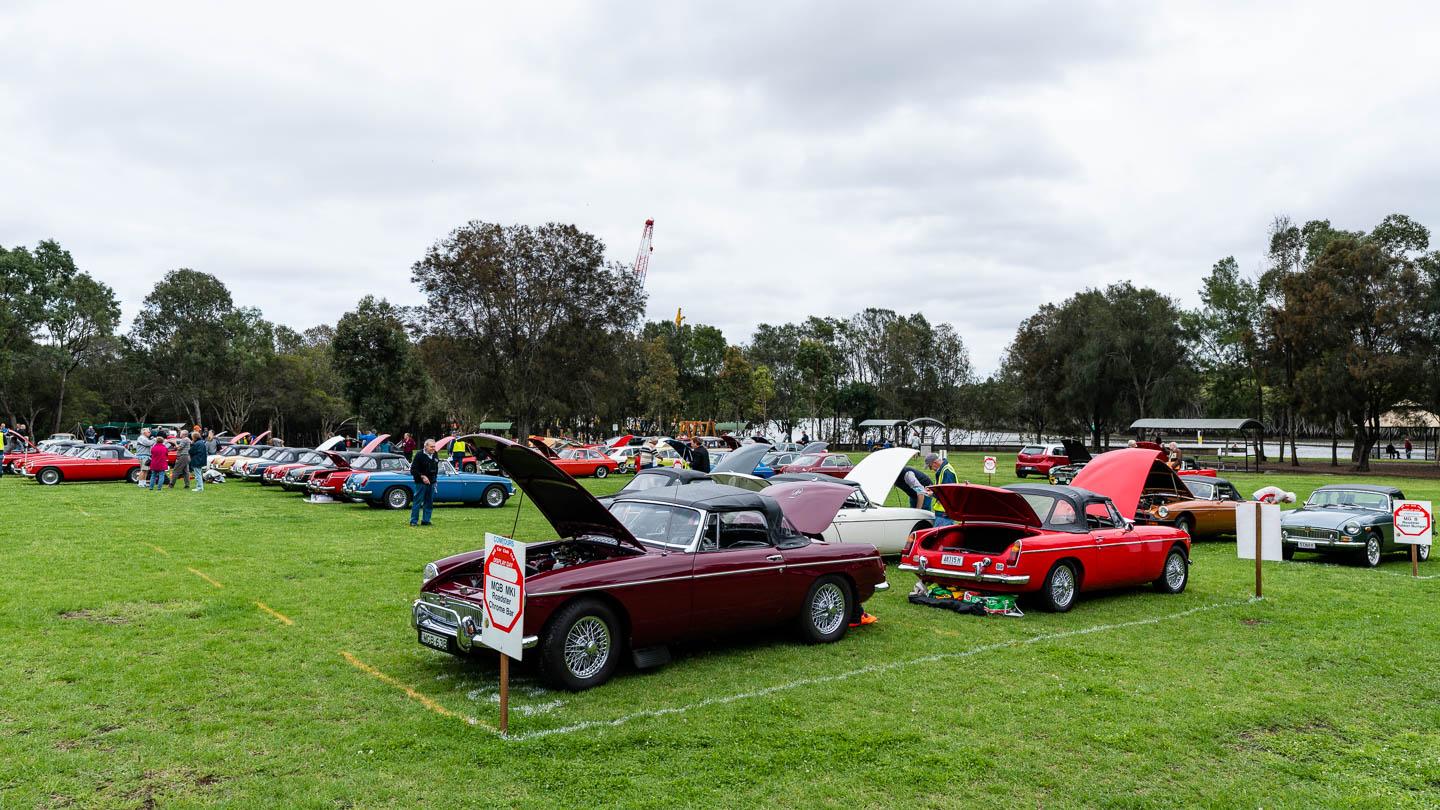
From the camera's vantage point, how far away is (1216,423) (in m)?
44.2

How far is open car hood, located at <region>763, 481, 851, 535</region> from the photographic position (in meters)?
10.2

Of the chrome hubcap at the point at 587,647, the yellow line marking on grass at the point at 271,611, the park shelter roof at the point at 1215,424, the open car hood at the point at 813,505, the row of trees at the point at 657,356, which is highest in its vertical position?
the row of trees at the point at 657,356

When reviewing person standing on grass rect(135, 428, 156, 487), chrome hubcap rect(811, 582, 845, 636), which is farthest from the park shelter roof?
person standing on grass rect(135, 428, 156, 487)

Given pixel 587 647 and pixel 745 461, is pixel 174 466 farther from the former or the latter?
pixel 587 647

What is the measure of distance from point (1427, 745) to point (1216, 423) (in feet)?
144

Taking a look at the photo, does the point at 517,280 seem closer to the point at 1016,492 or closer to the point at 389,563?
the point at 389,563

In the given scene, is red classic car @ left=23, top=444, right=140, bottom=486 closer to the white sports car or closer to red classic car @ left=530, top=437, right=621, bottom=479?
red classic car @ left=530, top=437, right=621, bottom=479

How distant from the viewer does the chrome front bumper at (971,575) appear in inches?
371

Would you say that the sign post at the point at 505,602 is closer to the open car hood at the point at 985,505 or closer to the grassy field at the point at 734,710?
the grassy field at the point at 734,710

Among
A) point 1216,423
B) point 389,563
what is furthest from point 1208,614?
point 1216,423

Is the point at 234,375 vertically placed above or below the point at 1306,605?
above

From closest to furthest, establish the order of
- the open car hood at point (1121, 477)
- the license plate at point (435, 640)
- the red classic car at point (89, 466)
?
the license plate at point (435, 640) → the open car hood at point (1121, 477) → the red classic car at point (89, 466)

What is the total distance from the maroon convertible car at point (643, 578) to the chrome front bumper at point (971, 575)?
145cm

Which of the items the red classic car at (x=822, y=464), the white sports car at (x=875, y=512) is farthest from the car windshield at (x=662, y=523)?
the red classic car at (x=822, y=464)
